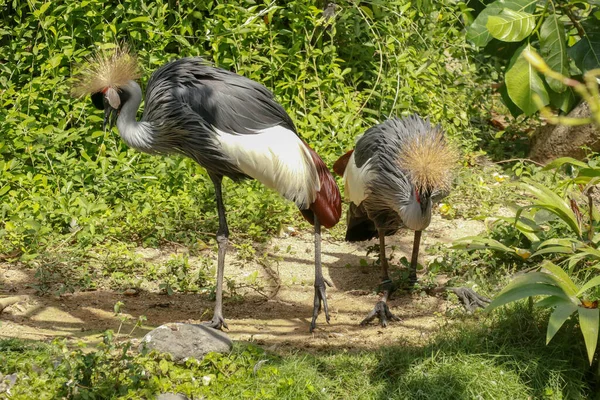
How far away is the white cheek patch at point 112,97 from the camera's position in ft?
15.1

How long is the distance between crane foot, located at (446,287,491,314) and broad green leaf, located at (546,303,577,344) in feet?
2.84

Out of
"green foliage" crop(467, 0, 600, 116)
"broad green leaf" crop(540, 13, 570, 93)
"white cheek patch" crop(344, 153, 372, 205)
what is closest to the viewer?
"green foliage" crop(467, 0, 600, 116)

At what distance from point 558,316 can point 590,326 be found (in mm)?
133

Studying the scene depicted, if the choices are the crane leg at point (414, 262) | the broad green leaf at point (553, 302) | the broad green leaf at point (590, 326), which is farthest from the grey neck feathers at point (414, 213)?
the broad green leaf at point (590, 326)

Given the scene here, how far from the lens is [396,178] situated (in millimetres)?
4746

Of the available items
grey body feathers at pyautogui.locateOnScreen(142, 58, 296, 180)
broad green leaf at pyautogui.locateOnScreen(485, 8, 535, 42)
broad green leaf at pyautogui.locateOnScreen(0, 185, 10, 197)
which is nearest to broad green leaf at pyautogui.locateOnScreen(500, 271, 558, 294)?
broad green leaf at pyautogui.locateOnScreen(485, 8, 535, 42)

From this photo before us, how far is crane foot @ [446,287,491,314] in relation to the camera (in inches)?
171

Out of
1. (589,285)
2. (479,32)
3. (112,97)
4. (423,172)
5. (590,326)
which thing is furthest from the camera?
(112,97)

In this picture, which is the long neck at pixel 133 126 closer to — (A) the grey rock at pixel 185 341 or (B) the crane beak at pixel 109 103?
(B) the crane beak at pixel 109 103

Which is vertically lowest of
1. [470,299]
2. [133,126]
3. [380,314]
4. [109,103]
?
[380,314]

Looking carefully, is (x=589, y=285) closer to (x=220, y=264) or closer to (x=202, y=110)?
(x=220, y=264)

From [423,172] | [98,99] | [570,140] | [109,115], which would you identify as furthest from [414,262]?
[570,140]

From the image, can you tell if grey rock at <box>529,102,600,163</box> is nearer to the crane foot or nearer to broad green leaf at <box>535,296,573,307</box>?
the crane foot

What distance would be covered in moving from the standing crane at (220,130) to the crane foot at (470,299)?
30.2 inches
